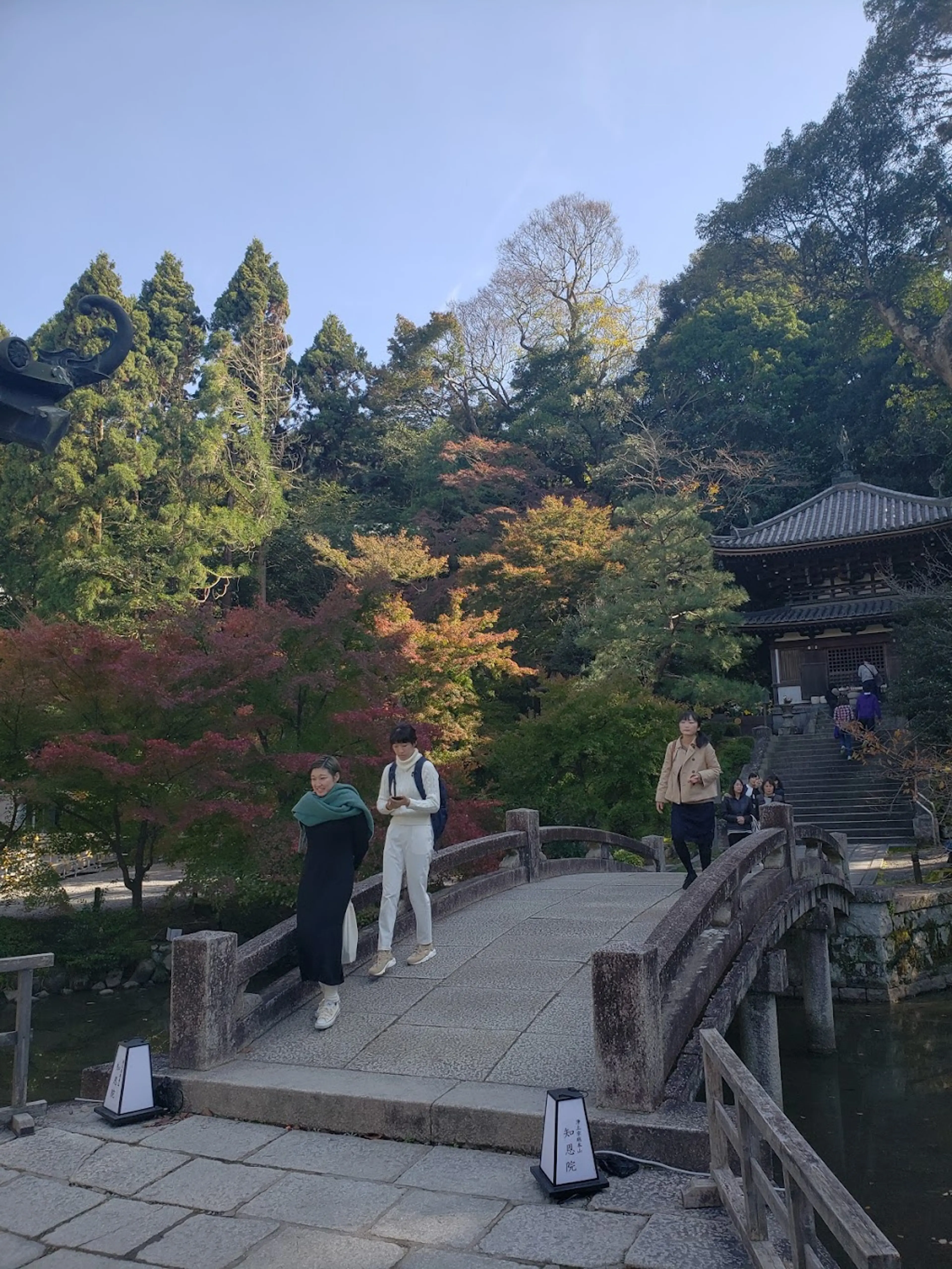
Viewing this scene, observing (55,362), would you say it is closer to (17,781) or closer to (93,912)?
(17,781)

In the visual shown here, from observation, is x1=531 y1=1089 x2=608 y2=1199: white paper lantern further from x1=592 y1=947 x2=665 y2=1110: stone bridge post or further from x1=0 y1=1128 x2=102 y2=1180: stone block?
x1=0 y1=1128 x2=102 y2=1180: stone block

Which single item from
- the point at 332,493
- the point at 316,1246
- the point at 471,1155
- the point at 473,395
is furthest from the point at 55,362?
the point at 473,395

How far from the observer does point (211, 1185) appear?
12.6 ft

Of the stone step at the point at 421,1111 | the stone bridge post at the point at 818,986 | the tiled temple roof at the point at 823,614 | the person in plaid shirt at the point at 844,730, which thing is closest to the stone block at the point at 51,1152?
the stone step at the point at 421,1111

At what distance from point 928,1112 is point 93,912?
11.2 metres

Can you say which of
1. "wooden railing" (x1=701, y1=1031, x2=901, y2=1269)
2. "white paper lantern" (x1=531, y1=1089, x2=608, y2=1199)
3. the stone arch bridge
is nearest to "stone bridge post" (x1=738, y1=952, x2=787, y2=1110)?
the stone arch bridge

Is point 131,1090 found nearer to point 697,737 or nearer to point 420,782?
point 420,782

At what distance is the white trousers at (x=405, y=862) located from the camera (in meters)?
6.02

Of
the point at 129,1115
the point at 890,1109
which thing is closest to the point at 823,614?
the point at 890,1109

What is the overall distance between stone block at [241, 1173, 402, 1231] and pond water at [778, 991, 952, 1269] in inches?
176

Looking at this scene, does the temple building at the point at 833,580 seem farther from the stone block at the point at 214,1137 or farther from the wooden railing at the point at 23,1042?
the wooden railing at the point at 23,1042

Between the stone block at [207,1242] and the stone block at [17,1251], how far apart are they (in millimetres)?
335

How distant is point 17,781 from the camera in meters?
11.8

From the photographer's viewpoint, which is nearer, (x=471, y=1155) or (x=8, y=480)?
(x=471, y=1155)
